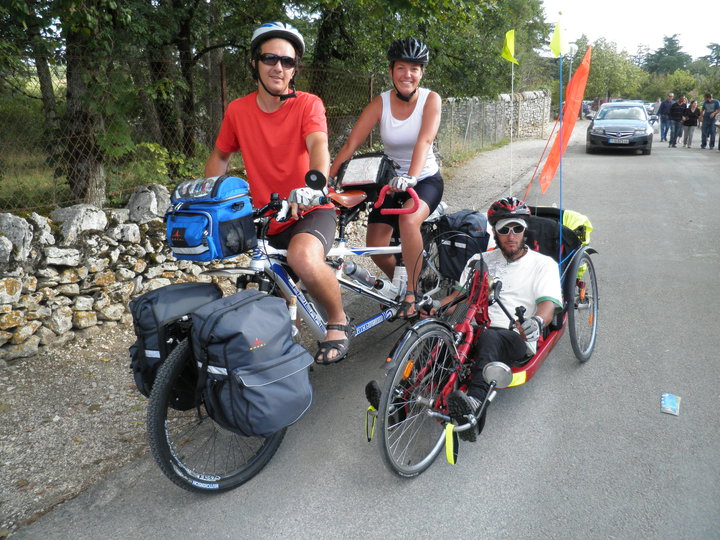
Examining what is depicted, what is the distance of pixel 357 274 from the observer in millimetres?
4004

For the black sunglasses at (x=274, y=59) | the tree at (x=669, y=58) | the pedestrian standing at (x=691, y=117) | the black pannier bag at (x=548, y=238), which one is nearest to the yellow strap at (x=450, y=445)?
the black pannier bag at (x=548, y=238)

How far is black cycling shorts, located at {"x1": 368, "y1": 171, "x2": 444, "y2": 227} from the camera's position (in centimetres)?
425

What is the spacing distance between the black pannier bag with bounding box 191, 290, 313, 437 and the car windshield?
1829 cm

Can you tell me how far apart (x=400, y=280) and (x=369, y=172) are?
2.98ft

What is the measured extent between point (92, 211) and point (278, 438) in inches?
112

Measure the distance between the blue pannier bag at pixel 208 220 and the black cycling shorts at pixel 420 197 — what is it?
1629 millimetres

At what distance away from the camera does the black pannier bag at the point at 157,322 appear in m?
2.70

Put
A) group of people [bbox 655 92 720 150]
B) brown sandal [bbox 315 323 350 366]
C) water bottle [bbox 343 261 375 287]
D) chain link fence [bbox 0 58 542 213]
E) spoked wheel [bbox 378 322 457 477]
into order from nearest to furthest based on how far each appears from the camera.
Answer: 1. spoked wheel [bbox 378 322 457 477]
2. brown sandal [bbox 315 323 350 366]
3. water bottle [bbox 343 261 375 287]
4. chain link fence [bbox 0 58 542 213]
5. group of people [bbox 655 92 720 150]

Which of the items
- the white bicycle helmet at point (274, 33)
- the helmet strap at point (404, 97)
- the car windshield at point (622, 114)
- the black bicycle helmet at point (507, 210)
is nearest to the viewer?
the white bicycle helmet at point (274, 33)

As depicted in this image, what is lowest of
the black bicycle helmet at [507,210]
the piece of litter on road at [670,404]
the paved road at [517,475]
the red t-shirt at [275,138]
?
the piece of litter on road at [670,404]

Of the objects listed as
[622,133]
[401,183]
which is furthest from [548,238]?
[622,133]

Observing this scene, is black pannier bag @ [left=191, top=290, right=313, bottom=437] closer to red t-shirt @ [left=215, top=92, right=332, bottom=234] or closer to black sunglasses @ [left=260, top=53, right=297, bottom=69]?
red t-shirt @ [left=215, top=92, right=332, bottom=234]

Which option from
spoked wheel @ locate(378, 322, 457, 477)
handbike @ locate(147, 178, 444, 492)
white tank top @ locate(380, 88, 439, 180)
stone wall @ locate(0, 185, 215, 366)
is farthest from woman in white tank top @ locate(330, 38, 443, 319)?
stone wall @ locate(0, 185, 215, 366)

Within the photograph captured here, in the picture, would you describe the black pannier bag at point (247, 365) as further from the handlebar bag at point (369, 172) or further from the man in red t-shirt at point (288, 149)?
the handlebar bag at point (369, 172)
